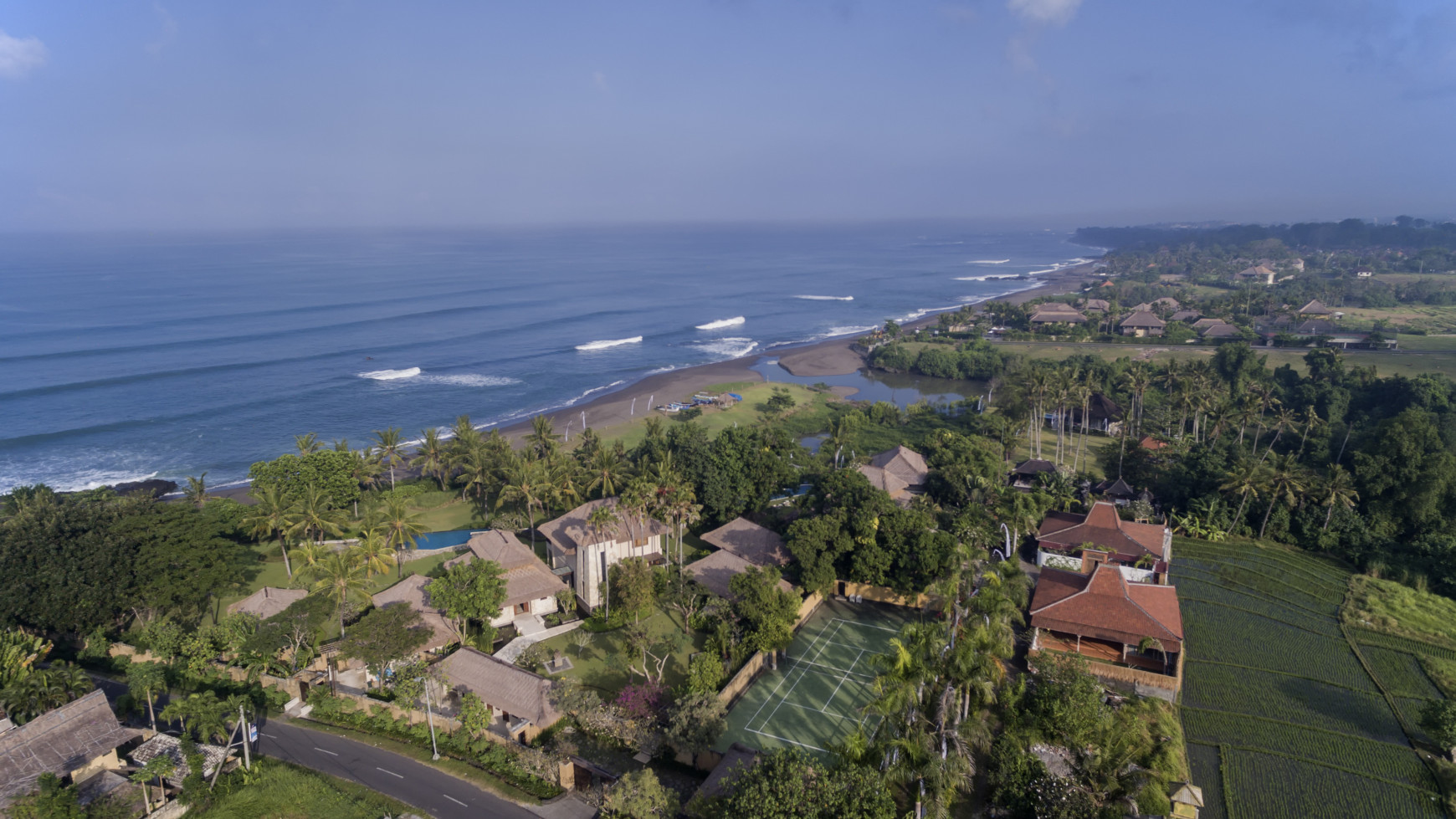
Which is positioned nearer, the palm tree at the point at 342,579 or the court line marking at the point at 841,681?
the court line marking at the point at 841,681

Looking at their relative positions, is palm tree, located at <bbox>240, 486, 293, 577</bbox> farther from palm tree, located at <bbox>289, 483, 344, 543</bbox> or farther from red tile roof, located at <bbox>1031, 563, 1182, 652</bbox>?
red tile roof, located at <bbox>1031, 563, 1182, 652</bbox>

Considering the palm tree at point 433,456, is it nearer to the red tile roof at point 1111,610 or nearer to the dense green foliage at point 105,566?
the dense green foliage at point 105,566

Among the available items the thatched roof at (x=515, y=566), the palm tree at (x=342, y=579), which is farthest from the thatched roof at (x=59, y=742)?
the thatched roof at (x=515, y=566)

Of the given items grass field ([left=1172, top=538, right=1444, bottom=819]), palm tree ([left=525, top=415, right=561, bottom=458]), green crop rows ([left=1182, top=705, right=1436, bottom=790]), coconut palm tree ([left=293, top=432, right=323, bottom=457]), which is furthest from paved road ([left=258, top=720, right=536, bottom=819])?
green crop rows ([left=1182, top=705, right=1436, bottom=790])

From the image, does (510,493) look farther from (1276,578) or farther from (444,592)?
(1276,578)

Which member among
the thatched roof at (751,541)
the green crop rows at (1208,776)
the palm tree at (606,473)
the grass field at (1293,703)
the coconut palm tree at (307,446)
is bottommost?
the green crop rows at (1208,776)

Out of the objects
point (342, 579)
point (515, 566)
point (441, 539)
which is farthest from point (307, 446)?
point (515, 566)

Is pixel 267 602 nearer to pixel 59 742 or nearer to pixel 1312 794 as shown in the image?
pixel 59 742
